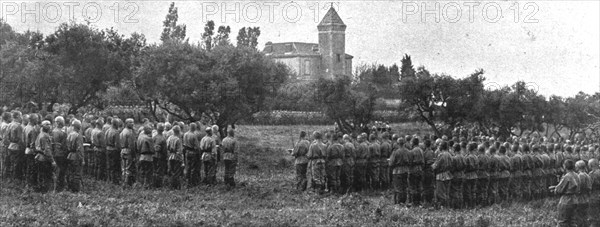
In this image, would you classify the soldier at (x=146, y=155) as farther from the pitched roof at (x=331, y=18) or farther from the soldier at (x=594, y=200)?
the pitched roof at (x=331, y=18)

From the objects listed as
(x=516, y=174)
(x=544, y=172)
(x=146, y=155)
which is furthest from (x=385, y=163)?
(x=146, y=155)

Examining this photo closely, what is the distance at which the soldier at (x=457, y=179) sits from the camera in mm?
22750

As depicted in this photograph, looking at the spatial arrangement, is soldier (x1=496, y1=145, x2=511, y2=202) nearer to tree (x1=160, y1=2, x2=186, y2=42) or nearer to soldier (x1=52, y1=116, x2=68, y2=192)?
soldier (x1=52, y1=116, x2=68, y2=192)

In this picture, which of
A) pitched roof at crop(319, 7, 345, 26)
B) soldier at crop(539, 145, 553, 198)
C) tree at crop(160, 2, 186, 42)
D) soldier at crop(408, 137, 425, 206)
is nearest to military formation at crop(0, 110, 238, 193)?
soldier at crop(408, 137, 425, 206)

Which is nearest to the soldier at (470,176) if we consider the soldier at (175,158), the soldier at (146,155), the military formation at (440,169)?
the military formation at (440,169)

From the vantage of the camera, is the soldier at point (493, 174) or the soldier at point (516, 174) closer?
the soldier at point (493, 174)

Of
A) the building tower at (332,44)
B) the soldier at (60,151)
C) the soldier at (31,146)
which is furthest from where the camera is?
→ the building tower at (332,44)

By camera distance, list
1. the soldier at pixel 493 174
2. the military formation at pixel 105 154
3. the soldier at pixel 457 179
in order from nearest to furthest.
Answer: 1. the military formation at pixel 105 154
2. the soldier at pixel 457 179
3. the soldier at pixel 493 174

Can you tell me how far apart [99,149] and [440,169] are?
11.6 meters

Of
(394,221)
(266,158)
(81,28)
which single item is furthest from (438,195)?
(81,28)

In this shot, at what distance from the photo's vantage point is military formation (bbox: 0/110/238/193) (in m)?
21.8

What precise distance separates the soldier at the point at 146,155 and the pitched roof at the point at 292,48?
89.4 m

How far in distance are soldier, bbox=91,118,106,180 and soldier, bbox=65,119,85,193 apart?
266 cm

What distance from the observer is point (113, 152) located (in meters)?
24.8
